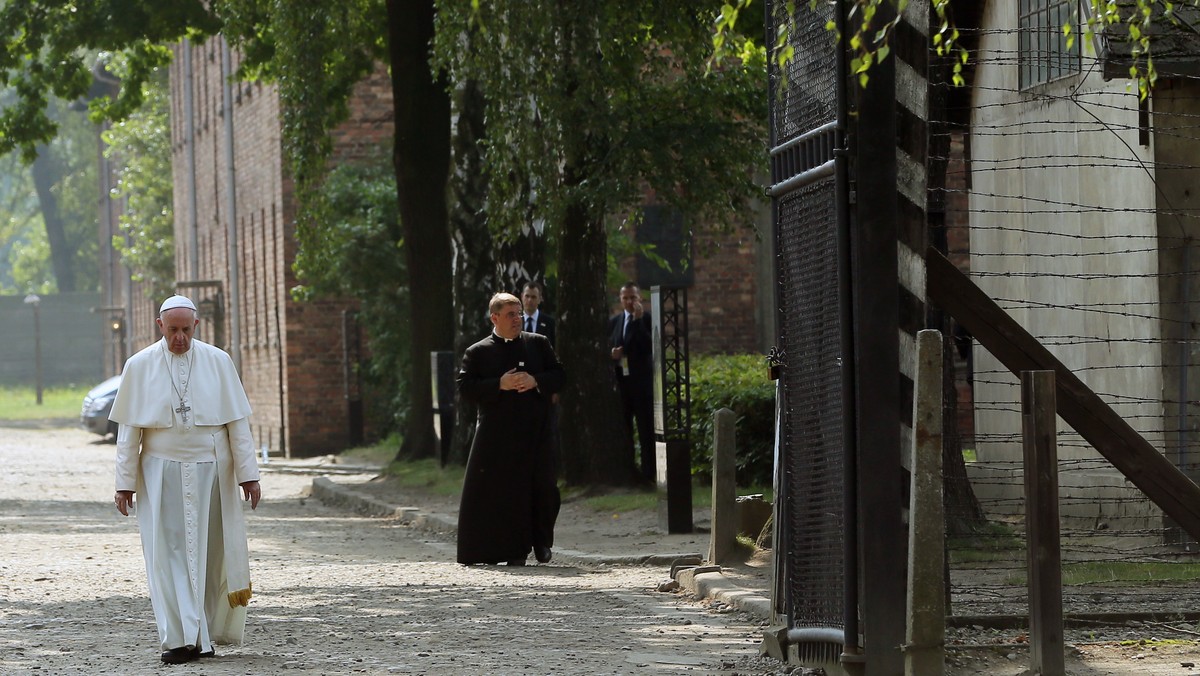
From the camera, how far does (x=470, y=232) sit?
21.9 m

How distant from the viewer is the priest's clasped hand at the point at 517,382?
562 inches

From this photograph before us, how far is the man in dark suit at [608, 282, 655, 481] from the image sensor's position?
21.0 metres

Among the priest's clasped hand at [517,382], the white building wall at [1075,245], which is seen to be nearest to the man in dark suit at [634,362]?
the white building wall at [1075,245]

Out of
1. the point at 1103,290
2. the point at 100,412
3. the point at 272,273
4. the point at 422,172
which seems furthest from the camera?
the point at 100,412

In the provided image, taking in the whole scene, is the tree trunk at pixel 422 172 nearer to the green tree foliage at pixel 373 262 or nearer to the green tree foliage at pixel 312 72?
the green tree foliage at pixel 312 72

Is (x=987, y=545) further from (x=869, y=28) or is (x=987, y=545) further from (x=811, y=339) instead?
(x=869, y=28)

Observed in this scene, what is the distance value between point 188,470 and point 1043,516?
14.1ft

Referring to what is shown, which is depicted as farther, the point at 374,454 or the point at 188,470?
the point at 374,454

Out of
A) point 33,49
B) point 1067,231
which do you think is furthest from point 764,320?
point 1067,231

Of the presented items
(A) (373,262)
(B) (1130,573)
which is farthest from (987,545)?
(A) (373,262)

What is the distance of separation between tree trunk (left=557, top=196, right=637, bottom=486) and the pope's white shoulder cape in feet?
29.3

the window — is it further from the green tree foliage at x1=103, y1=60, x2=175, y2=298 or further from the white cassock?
the green tree foliage at x1=103, y1=60, x2=175, y2=298

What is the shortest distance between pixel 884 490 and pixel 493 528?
688 centimetres

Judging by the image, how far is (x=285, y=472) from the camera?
30.0m
